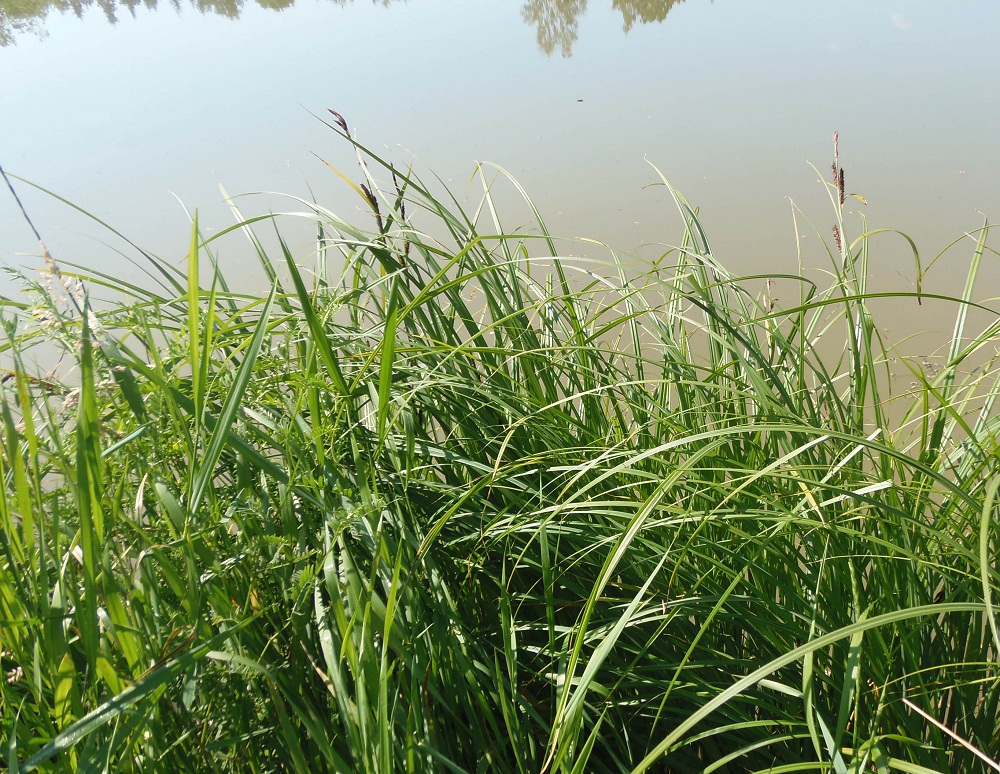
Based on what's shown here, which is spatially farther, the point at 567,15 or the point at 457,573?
the point at 567,15

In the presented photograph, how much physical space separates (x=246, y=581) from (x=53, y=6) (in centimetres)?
1010

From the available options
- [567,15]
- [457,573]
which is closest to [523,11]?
[567,15]

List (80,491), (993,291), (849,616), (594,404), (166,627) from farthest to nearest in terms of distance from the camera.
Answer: (993,291)
(594,404)
(849,616)
(166,627)
(80,491)

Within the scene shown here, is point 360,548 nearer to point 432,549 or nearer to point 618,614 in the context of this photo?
point 432,549

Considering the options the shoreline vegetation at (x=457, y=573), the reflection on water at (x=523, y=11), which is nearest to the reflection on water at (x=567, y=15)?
the reflection on water at (x=523, y=11)

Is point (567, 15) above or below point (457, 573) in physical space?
above

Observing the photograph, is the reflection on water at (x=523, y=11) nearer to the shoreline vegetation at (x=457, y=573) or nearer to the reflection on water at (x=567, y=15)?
the reflection on water at (x=567, y=15)

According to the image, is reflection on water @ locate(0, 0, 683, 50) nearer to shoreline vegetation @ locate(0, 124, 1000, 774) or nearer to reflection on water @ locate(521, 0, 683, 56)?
reflection on water @ locate(521, 0, 683, 56)

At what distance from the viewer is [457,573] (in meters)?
0.96

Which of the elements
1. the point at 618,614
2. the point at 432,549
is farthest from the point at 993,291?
the point at 432,549

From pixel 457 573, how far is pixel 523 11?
6145 millimetres

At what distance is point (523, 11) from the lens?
6.06 m

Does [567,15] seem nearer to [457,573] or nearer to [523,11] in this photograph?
[523,11]

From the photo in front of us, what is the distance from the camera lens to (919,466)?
619mm
